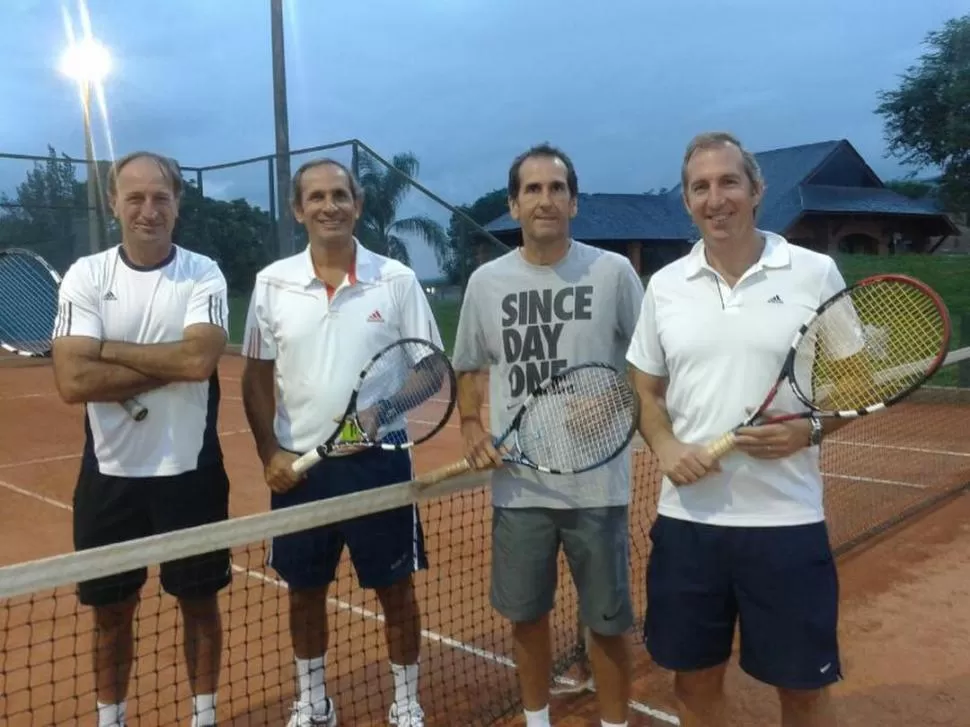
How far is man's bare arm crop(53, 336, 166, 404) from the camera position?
2.59m

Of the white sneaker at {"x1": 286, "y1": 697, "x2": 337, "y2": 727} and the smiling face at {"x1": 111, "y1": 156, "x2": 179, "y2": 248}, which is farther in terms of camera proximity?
the white sneaker at {"x1": 286, "y1": 697, "x2": 337, "y2": 727}

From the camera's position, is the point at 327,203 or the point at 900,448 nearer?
the point at 327,203

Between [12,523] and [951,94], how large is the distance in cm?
2719

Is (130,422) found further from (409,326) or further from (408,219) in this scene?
(408,219)

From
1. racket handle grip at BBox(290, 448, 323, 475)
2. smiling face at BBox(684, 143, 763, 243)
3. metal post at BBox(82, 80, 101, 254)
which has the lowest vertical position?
racket handle grip at BBox(290, 448, 323, 475)

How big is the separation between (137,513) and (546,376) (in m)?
1.27

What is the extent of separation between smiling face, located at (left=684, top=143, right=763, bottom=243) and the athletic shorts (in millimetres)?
1611

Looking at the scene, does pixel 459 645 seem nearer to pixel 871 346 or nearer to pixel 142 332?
pixel 142 332

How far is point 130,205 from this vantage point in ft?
8.86

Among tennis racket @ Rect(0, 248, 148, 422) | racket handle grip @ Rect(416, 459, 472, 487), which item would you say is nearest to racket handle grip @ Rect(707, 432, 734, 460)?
racket handle grip @ Rect(416, 459, 472, 487)

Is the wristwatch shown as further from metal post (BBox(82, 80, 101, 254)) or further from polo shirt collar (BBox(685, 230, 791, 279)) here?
metal post (BBox(82, 80, 101, 254))

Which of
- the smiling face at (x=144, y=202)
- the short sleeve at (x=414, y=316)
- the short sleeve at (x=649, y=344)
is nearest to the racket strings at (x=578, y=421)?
the short sleeve at (x=649, y=344)

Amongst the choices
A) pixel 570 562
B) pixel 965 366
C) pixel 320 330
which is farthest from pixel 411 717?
pixel 965 366

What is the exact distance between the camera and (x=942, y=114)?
88.3ft
